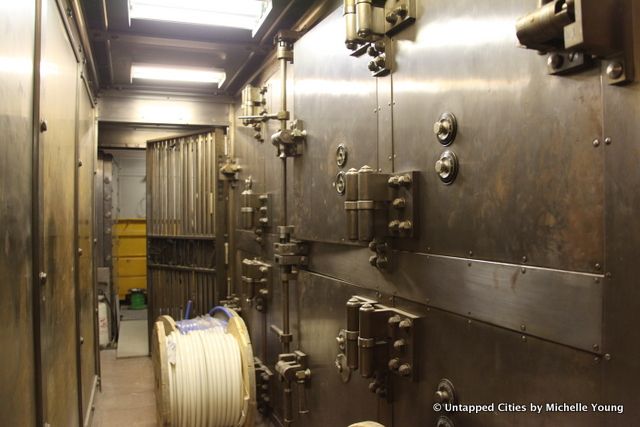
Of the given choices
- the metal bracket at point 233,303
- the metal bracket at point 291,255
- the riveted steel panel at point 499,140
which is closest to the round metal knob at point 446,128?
the riveted steel panel at point 499,140

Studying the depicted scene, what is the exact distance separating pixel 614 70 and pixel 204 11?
286 centimetres

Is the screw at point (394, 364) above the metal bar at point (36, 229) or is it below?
below

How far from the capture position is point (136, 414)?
4352mm

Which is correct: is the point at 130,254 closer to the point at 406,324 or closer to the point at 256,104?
the point at 256,104

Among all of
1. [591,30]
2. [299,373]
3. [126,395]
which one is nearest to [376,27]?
[591,30]

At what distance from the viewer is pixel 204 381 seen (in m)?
3.57

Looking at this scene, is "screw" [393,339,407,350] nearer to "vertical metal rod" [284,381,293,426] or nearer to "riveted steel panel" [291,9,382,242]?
"riveted steel panel" [291,9,382,242]

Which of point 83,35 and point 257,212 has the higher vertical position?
point 83,35

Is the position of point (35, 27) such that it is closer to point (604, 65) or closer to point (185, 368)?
point (604, 65)

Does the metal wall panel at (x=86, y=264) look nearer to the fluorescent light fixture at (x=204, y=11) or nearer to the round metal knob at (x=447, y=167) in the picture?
the fluorescent light fixture at (x=204, y=11)

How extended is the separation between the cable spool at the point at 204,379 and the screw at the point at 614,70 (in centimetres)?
305

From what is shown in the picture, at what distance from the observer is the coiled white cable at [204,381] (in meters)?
3.51

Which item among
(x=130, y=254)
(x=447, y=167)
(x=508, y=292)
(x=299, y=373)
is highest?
(x=447, y=167)

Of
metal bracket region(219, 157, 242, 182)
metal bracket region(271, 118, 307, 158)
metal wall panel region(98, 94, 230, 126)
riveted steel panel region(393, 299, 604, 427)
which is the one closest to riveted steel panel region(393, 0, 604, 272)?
riveted steel panel region(393, 299, 604, 427)
